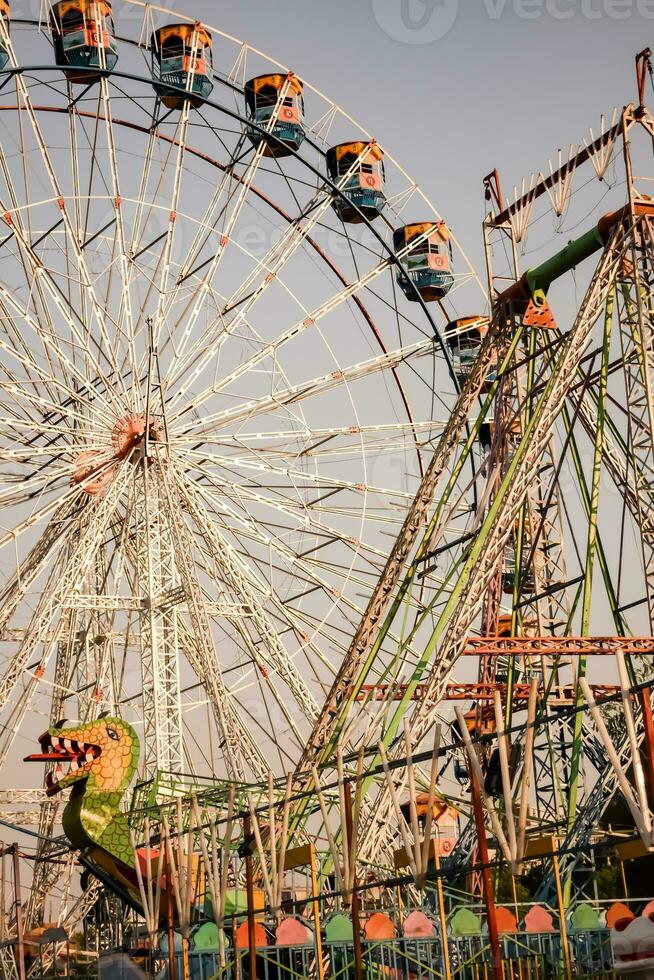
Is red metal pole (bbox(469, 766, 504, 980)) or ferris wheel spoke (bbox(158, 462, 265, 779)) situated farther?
ferris wheel spoke (bbox(158, 462, 265, 779))

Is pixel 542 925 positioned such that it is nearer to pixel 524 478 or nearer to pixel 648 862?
pixel 524 478

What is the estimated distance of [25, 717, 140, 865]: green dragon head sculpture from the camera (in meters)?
21.9

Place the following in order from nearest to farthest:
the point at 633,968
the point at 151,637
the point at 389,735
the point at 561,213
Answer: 1. the point at 633,968
2. the point at 389,735
3. the point at 561,213
4. the point at 151,637

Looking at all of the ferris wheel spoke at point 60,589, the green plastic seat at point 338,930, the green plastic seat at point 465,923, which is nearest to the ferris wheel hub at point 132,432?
the ferris wheel spoke at point 60,589

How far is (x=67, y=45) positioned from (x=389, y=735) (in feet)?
51.4

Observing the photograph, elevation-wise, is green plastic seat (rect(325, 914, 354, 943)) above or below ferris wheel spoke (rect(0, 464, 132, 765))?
below

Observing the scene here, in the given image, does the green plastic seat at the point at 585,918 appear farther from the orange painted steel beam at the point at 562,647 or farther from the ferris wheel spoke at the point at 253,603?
the ferris wheel spoke at the point at 253,603

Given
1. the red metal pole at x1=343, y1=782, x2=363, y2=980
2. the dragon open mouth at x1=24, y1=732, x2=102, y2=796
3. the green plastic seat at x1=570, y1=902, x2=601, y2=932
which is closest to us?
the red metal pole at x1=343, y1=782, x2=363, y2=980

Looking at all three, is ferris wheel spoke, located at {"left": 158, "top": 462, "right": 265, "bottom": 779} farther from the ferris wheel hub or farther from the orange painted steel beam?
the orange painted steel beam

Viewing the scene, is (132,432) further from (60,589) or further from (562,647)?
(562,647)

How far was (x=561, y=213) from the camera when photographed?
2298 cm

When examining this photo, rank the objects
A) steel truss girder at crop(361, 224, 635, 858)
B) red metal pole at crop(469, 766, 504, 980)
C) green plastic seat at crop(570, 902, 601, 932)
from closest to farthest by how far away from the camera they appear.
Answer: red metal pole at crop(469, 766, 504, 980), green plastic seat at crop(570, 902, 601, 932), steel truss girder at crop(361, 224, 635, 858)

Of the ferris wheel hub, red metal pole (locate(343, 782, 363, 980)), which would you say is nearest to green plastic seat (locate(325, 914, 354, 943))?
red metal pole (locate(343, 782, 363, 980))

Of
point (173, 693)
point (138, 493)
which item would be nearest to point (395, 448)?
point (138, 493)
